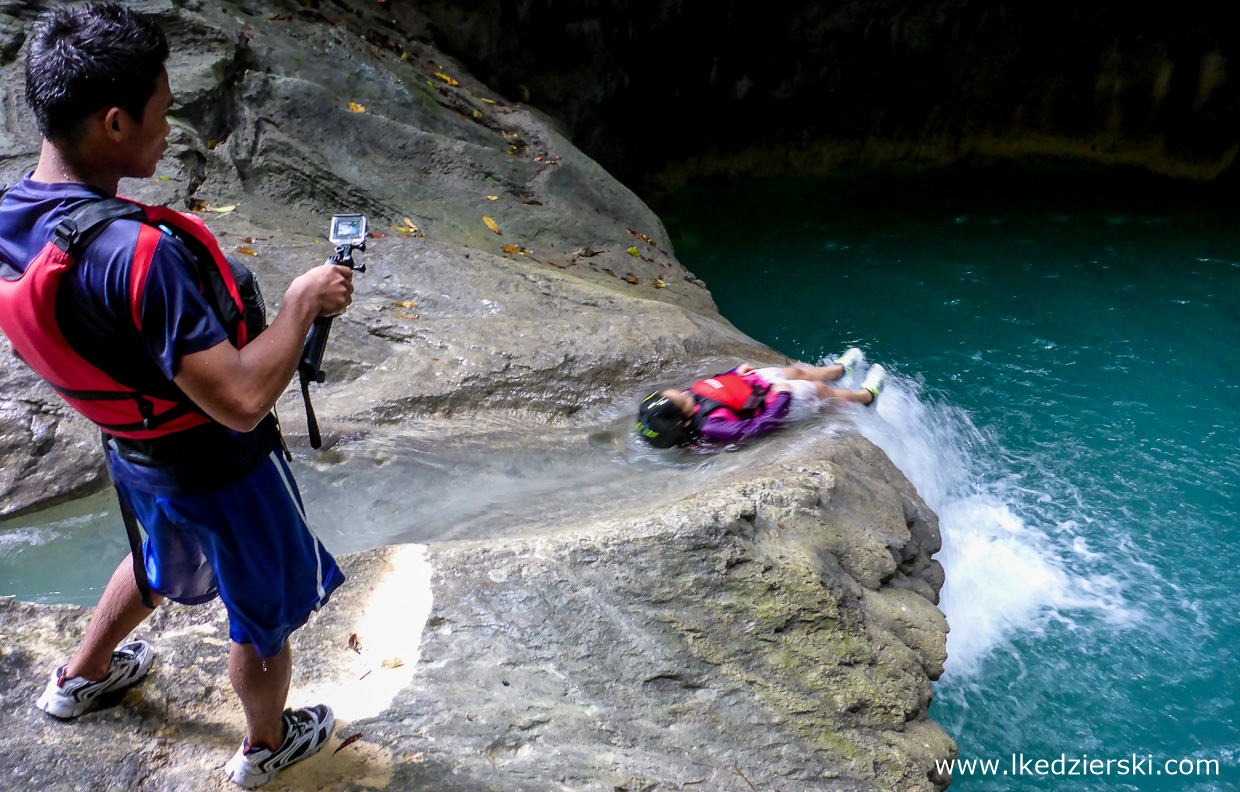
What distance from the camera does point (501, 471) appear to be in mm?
4152

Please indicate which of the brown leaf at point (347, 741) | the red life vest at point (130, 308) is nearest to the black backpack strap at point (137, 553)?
the red life vest at point (130, 308)

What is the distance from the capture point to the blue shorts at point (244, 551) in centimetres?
172

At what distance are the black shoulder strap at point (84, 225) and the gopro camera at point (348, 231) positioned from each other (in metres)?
0.45

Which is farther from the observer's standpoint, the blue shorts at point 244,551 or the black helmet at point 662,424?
the black helmet at point 662,424

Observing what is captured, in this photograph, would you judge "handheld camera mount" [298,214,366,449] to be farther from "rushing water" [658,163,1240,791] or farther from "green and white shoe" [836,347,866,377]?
"green and white shoe" [836,347,866,377]

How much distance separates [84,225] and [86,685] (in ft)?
4.56

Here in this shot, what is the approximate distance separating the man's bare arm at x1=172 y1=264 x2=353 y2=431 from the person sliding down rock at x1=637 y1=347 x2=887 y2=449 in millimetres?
3089

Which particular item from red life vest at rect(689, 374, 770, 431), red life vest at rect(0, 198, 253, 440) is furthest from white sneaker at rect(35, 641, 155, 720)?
red life vest at rect(689, 374, 770, 431)

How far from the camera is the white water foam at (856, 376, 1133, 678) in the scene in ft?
15.3

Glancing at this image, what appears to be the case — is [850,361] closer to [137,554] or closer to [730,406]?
[730,406]

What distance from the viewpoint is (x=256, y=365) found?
151 centimetres

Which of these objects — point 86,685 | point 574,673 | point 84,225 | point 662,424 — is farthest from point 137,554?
point 662,424

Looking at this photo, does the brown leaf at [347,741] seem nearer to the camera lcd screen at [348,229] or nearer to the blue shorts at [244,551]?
the blue shorts at [244,551]

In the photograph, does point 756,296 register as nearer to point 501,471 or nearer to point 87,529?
point 501,471
